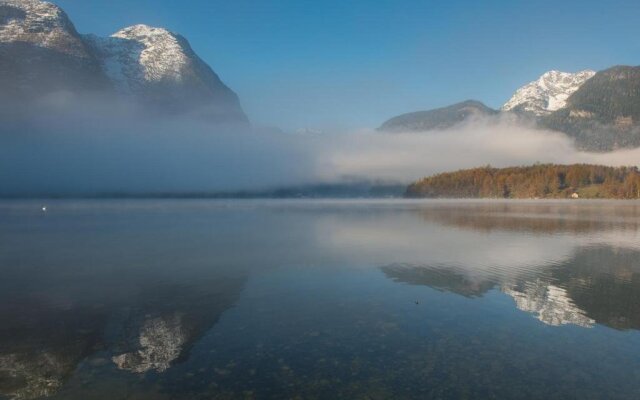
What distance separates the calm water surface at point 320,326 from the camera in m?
18.5

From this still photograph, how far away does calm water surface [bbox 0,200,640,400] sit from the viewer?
1848 cm

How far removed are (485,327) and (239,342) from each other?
51.1 ft

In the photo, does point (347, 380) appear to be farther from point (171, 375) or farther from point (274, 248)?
point (274, 248)

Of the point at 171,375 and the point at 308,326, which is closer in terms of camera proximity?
the point at 171,375

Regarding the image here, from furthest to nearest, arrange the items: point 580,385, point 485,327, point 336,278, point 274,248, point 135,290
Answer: point 274,248, point 336,278, point 135,290, point 485,327, point 580,385

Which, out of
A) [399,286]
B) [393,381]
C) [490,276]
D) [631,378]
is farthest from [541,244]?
[393,381]

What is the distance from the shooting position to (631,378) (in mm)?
19078

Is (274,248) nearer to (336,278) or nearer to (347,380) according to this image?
(336,278)

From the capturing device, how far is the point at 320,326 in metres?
26.4

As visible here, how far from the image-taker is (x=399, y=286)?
122 feet

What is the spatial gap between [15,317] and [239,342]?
16727 millimetres

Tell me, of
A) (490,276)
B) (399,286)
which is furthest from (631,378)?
(490,276)

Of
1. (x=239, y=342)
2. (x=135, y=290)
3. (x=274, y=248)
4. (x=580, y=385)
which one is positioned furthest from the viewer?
(x=274, y=248)

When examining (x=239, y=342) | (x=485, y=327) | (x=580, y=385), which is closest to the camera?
(x=580, y=385)
